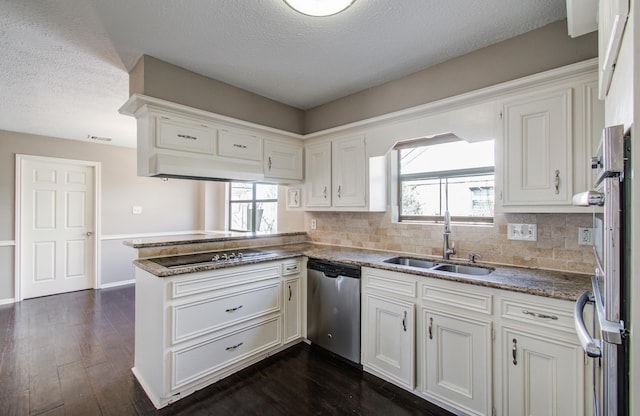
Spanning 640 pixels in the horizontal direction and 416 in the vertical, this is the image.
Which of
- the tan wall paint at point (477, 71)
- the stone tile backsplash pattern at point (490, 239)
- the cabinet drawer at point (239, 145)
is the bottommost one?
the stone tile backsplash pattern at point (490, 239)

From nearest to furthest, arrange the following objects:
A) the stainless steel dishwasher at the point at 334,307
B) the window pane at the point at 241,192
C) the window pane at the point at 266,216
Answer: the stainless steel dishwasher at the point at 334,307, the window pane at the point at 266,216, the window pane at the point at 241,192

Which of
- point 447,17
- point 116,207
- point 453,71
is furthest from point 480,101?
point 116,207

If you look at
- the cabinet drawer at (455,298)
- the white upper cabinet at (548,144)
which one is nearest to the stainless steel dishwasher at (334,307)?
the cabinet drawer at (455,298)

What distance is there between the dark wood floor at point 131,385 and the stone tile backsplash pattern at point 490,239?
3.79ft

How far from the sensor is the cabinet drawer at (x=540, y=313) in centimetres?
151

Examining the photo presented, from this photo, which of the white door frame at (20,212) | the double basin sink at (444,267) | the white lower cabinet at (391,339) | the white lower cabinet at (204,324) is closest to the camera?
the white lower cabinet at (204,324)

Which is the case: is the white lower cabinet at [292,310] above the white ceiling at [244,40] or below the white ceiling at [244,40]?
below

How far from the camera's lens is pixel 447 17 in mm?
1871

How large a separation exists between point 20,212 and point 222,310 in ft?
13.5

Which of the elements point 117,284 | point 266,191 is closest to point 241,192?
point 266,191

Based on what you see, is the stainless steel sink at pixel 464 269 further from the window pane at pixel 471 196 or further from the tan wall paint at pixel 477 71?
the tan wall paint at pixel 477 71

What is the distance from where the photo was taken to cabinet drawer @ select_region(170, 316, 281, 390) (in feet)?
6.72

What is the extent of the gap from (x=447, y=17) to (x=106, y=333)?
4.18 m

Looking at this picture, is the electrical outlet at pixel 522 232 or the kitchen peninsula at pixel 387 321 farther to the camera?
the electrical outlet at pixel 522 232
